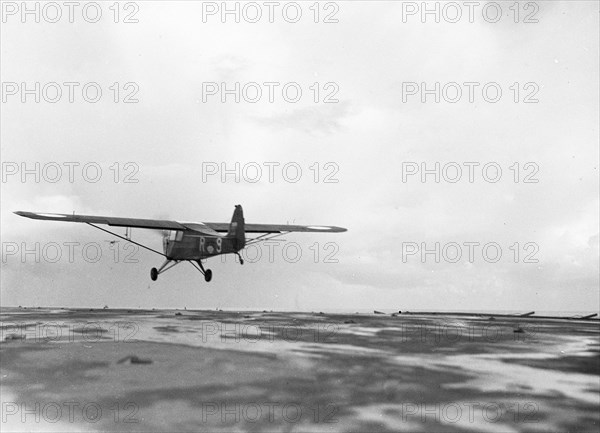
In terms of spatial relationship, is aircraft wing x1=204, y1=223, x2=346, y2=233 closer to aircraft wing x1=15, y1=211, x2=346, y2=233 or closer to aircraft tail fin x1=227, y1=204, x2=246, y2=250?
aircraft wing x1=15, y1=211, x2=346, y2=233

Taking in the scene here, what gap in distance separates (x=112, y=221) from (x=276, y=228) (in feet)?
43.6

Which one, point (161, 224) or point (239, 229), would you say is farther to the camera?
point (161, 224)

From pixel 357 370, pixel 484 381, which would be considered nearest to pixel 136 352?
pixel 357 370

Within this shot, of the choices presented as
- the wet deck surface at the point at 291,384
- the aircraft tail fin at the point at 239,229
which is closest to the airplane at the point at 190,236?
the aircraft tail fin at the point at 239,229

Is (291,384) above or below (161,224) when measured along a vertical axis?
below

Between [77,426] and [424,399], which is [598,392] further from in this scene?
[77,426]

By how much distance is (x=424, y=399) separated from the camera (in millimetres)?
9070

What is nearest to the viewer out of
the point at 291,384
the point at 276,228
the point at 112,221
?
the point at 291,384

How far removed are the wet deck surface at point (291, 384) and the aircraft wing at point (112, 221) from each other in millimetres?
16281

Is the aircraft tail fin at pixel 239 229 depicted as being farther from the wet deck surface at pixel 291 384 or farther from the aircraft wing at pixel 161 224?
the wet deck surface at pixel 291 384

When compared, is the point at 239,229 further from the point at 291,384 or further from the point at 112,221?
the point at 291,384

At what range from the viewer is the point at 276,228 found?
4056cm

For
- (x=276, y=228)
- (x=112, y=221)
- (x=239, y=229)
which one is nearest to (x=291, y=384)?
(x=239, y=229)

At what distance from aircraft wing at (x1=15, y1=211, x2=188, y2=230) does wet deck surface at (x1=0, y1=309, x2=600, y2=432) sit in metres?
16.3
